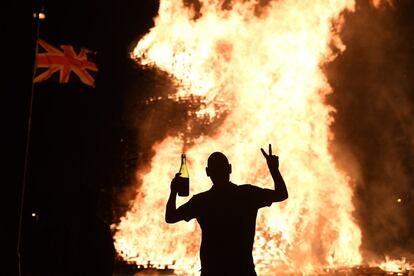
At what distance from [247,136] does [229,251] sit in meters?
12.4

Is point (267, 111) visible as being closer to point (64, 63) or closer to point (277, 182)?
point (64, 63)

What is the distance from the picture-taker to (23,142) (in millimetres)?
5406

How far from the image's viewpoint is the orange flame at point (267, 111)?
595 inches

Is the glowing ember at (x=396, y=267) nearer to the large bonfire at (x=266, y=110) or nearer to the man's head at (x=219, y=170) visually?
the large bonfire at (x=266, y=110)

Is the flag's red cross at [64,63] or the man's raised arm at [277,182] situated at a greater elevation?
the flag's red cross at [64,63]

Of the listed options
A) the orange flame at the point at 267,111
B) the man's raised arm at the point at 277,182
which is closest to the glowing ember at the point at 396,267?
the orange flame at the point at 267,111

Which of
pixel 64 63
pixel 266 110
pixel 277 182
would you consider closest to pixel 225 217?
pixel 277 182

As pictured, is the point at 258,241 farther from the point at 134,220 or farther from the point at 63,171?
the point at 63,171

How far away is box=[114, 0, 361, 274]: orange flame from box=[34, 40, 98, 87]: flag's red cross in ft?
17.4

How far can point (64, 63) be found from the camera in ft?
34.3

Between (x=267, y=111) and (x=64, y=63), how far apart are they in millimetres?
7080

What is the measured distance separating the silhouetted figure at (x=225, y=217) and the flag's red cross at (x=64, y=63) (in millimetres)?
8046

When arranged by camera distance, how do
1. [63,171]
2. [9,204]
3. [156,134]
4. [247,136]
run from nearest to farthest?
[9,204], [247,136], [156,134], [63,171]

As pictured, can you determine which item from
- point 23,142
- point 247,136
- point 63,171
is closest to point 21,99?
point 23,142
